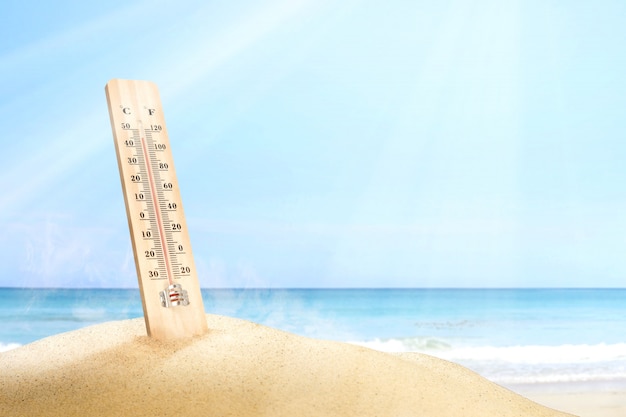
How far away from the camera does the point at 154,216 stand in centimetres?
289

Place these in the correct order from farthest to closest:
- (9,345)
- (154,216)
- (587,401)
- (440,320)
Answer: (440,320) → (9,345) → (587,401) → (154,216)

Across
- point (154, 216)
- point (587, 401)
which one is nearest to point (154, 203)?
point (154, 216)

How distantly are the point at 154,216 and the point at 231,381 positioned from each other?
0.79 metres

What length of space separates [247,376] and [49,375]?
73 centimetres

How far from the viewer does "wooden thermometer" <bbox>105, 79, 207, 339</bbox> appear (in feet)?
9.23

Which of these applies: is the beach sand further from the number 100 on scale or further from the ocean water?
the number 100 on scale

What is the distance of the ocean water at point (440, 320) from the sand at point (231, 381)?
99.8 inches

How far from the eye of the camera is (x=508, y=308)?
1078 cm

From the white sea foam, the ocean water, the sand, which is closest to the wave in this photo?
the ocean water

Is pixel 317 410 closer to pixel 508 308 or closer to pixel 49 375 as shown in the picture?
pixel 49 375

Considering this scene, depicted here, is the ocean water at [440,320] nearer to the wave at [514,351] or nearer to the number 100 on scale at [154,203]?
the wave at [514,351]

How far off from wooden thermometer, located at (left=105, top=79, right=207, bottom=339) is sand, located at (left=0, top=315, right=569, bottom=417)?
0.13 metres

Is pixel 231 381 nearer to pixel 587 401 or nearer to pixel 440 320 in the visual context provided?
pixel 587 401

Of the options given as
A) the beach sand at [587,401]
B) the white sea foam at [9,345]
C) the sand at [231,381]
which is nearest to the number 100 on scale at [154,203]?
the sand at [231,381]
